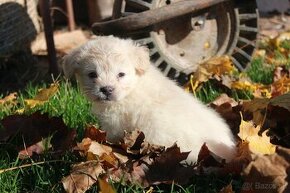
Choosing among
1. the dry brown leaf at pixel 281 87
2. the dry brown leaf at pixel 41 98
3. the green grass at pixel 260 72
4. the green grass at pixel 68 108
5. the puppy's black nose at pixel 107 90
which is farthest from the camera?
the green grass at pixel 260 72

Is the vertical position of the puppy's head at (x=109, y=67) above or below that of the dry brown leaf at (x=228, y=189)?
above

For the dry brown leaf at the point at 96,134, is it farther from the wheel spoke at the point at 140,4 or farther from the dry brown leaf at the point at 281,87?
the wheel spoke at the point at 140,4

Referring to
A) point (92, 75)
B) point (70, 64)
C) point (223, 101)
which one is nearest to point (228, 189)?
point (92, 75)

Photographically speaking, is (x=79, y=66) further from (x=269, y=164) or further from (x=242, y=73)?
(x=242, y=73)

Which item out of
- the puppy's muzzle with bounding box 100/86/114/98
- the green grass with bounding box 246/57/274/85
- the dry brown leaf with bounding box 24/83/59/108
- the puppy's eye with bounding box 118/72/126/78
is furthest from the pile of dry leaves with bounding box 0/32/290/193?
the green grass with bounding box 246/57/274/85

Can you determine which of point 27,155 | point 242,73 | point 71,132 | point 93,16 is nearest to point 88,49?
point 71,132

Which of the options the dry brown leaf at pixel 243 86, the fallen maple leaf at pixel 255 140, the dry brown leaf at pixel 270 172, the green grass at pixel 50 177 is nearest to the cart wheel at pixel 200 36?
the dry brown leaf at pixel 243 86

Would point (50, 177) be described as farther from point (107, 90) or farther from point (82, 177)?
point (107, 90)

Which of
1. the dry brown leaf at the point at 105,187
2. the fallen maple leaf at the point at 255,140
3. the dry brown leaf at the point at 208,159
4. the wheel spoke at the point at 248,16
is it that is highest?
the wheel spoke at the point at 248,16
